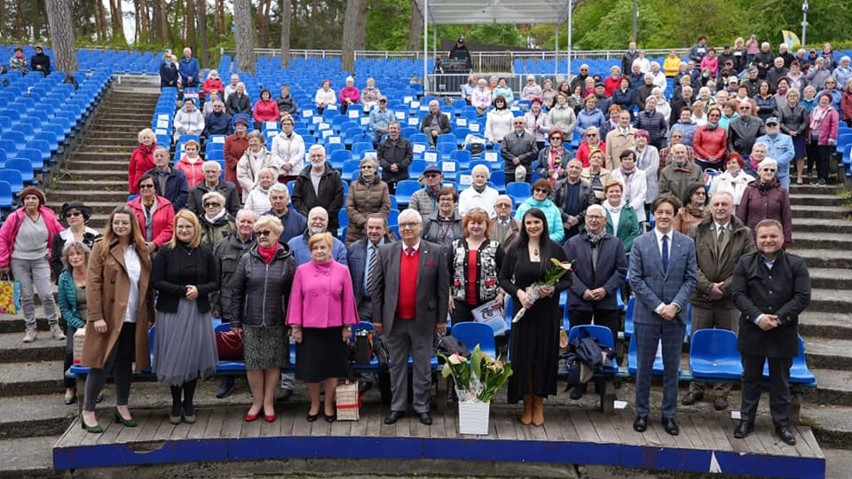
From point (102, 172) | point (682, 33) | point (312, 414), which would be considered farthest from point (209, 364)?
point (682, 33)

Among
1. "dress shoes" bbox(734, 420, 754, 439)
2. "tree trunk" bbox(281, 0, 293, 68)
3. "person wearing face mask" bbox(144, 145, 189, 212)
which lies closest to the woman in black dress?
"dress shoes" bbox(734, 420, 754, 439)

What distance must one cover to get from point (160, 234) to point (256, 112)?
21.5 ft

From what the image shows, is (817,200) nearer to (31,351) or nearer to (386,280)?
(386,280)

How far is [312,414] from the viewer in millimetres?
6312

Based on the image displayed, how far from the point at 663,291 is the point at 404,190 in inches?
195

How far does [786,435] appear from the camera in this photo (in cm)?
597

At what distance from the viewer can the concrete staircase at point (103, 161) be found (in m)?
11.4

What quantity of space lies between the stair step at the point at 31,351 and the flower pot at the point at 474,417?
3.86 m

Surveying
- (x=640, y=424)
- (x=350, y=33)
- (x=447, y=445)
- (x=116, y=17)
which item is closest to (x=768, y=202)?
(x=640, y=424)

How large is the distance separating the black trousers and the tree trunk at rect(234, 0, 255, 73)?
51.6 feet

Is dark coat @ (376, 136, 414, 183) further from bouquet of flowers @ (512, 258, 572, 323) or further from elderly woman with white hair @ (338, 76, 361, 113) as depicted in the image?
elderly woman with white hair @ (338, 76, 361, 113)

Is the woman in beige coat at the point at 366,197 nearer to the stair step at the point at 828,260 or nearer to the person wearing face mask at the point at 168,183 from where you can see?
the person wearing face mask at the point at 168,183

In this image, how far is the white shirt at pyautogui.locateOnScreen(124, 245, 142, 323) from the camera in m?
6.08

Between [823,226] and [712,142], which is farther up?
[712,142]
